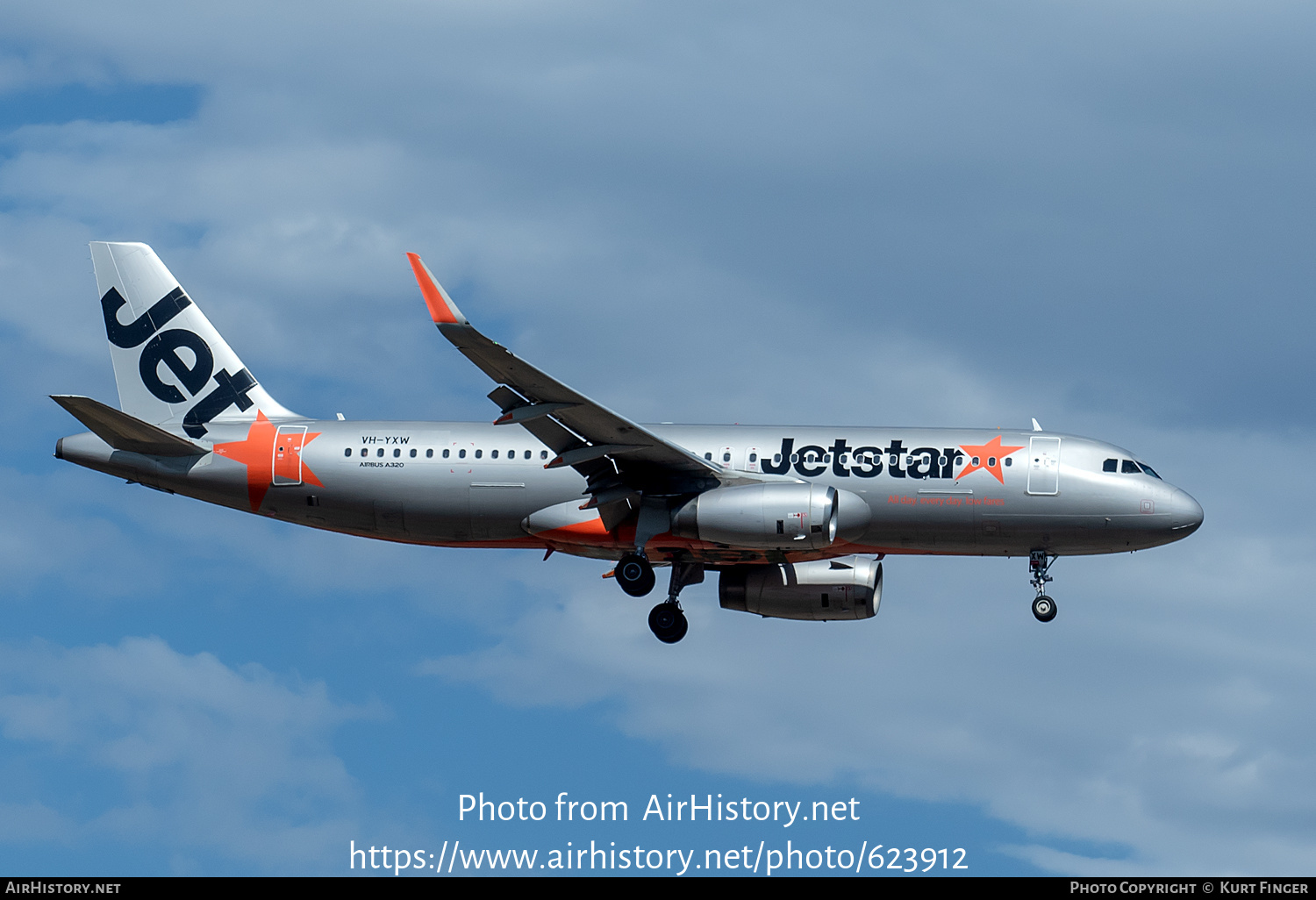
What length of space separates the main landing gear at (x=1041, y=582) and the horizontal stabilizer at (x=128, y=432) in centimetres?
2157

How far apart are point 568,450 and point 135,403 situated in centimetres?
1418

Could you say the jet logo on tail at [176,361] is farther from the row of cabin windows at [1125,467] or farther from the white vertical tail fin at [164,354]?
the row of cabin windows at [1125,467]

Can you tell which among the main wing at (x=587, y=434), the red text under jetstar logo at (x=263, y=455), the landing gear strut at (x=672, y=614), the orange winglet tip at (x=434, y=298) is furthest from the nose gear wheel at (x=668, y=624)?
the orange winglet tip at (x=434, y=298)

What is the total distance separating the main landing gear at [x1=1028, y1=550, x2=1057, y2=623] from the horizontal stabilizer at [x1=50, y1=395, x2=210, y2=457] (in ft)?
70.8

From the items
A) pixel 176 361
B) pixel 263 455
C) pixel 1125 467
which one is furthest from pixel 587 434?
pixel 176 361

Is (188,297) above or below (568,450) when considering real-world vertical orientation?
above

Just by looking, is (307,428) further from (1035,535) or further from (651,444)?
(1035,535)

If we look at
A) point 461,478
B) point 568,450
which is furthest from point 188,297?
point 568,450

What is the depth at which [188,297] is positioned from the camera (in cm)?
5159

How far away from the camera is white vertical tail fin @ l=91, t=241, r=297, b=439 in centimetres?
4959

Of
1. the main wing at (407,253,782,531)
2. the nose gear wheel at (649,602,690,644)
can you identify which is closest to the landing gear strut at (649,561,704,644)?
the nose gear wheel at (649,602,690,644)

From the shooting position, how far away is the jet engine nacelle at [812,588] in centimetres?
4812

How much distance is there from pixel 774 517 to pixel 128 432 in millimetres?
17171
